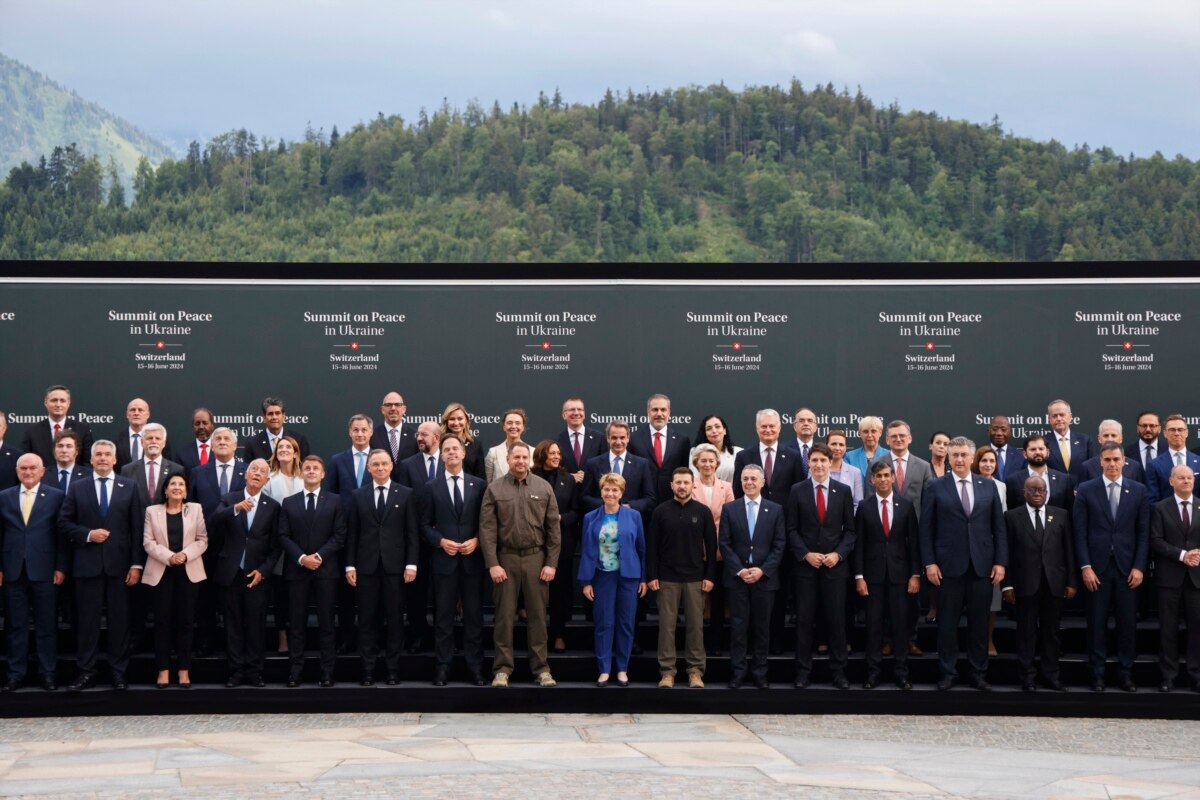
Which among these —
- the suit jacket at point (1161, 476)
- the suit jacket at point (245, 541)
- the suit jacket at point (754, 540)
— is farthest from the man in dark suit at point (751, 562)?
the suit jacket at point (245, 541)

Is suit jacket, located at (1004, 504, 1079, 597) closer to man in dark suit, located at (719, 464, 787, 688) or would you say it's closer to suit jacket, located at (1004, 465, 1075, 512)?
suit jacket, located at (1004, 465, 1075, 512)

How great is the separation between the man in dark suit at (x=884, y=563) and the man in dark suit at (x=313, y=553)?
11.7ft

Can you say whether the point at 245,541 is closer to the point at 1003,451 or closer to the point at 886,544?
the point at 886,544

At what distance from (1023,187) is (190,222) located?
30385 mm

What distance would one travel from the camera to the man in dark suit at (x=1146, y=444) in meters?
10.2

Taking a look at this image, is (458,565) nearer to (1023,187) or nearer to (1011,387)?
(1011,387)

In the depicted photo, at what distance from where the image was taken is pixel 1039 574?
9391 millimetres

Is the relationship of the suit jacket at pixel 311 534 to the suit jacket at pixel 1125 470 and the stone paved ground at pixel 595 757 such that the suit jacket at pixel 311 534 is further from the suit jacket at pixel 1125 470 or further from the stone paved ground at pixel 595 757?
the suit jacket at pixel 1125 470

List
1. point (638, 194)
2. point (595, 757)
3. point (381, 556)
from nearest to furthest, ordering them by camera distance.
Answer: point (595, 757) < point (381, 556) < point (638, 194)

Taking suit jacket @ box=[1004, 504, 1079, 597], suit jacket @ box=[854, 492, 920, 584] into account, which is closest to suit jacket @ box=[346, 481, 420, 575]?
suit jacket @ box=[854, 492, 920, 584]

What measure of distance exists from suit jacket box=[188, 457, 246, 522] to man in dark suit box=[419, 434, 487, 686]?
1353 millimetres

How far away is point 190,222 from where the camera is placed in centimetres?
4925

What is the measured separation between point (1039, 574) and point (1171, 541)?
0.94m

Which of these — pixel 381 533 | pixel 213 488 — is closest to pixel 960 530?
pixel 381 533
